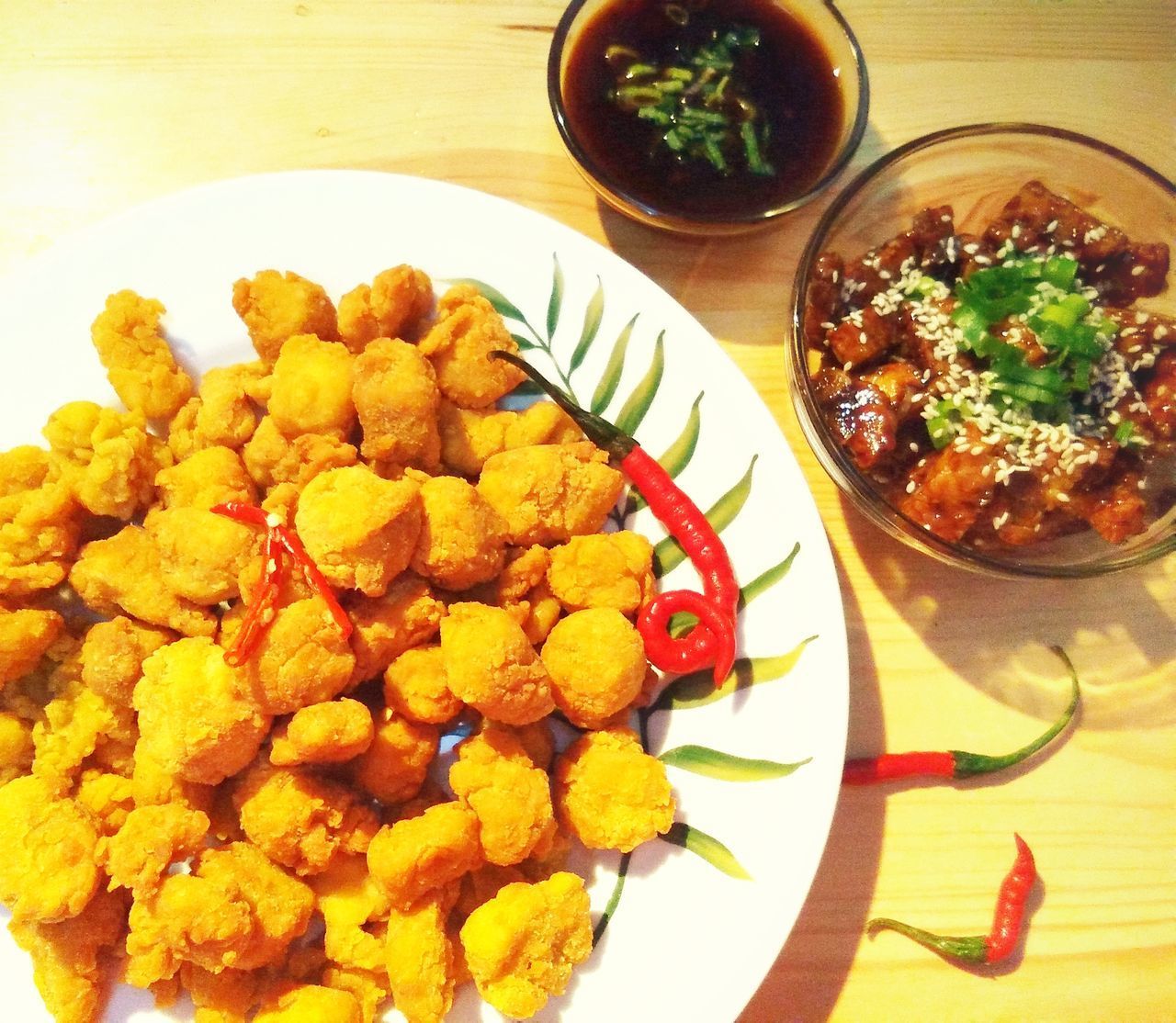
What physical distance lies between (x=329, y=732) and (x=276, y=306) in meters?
1.05

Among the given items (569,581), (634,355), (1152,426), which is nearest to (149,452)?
(569,581)

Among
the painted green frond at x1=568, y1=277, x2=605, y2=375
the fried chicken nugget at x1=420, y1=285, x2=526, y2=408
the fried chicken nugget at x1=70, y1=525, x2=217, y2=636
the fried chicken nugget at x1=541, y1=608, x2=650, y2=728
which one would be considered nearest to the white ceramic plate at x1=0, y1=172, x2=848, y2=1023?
the painted green frond at x1=568, y1=277, x2=605, y2=375

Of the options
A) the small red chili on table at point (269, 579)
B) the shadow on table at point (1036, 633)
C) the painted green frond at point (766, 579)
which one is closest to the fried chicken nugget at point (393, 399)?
the small red chili on table at point (269, 579)

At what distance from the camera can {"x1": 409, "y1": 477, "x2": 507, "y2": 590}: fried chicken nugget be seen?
1.93 m

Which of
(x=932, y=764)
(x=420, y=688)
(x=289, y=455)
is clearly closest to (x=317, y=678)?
(x=420, y=688)

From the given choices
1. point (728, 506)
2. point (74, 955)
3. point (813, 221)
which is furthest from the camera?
point (813, 221)

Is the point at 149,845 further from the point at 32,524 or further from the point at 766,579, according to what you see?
the point at 766,579

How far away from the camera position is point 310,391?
202 cm

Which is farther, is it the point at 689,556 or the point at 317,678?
the point at 689,556

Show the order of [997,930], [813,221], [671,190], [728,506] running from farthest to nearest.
Result: [813,221]
[671,190]
[997,930]
[728,506]

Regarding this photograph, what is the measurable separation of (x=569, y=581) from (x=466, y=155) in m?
1.47

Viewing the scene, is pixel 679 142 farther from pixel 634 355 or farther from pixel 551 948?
pixel 551 948

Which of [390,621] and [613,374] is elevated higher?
[613,374]

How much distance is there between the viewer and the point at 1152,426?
220cm
